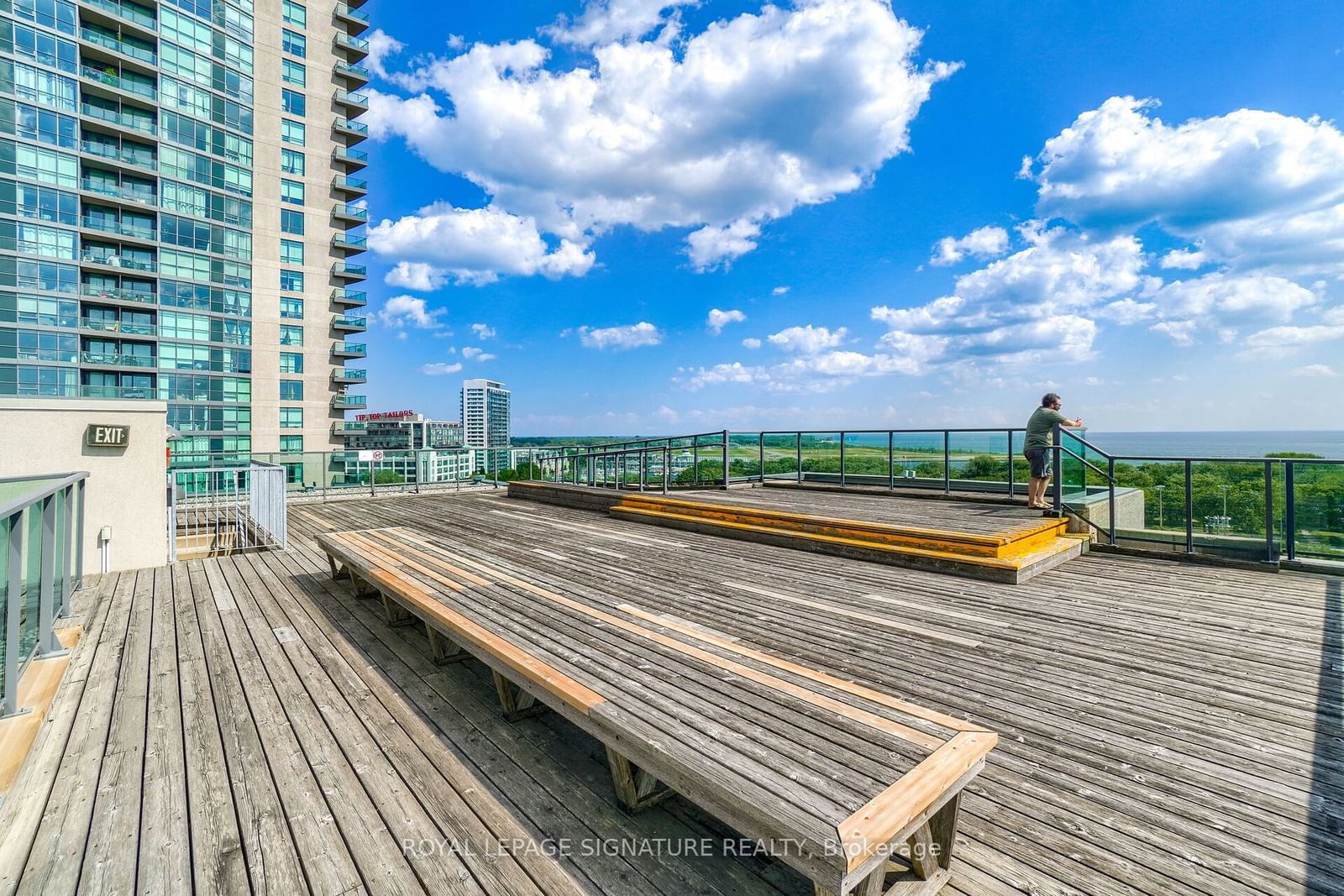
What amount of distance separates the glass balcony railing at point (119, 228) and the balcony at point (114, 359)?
7298mm

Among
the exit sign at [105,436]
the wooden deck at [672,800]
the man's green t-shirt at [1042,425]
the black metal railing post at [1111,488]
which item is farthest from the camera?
the man's green t-shirt at [1042,425]

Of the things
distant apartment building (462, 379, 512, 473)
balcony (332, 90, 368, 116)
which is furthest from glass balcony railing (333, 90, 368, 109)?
distant apartment building (462, 379, 512, 473)

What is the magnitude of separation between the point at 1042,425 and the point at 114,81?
50427 millimetres

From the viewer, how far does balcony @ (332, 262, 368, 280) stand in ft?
131

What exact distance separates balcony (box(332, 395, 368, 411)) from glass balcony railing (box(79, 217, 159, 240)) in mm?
13719

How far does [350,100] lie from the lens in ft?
132

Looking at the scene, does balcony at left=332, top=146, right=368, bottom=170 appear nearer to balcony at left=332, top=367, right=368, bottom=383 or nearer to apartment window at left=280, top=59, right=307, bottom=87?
apartment window at left=280, top=59, right=307, bottom=87

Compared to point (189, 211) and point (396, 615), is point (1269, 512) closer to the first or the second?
point (396, 615)

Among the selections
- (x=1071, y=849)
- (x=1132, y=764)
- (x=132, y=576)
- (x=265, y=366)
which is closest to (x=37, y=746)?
(x=132, y=576)

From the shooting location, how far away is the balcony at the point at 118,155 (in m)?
32.1

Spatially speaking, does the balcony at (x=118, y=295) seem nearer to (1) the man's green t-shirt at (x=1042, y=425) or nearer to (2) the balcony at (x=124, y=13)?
(2) the balcony at (x=124, y=13)

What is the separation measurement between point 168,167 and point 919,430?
4698 centimetres

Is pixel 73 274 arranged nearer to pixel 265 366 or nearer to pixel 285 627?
pixel 265 366

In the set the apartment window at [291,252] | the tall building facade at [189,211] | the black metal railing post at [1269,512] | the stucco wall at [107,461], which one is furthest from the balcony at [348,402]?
the black metal railing post at [1269,512]
